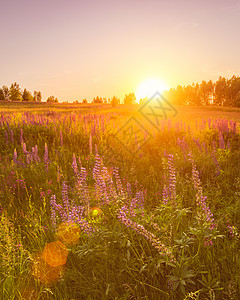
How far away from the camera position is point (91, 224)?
2.45m

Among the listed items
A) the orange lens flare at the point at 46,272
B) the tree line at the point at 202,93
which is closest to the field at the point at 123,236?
the orange lens flare at the point at 46,272

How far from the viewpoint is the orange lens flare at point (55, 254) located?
2377 mm

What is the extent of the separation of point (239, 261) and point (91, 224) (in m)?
1.43

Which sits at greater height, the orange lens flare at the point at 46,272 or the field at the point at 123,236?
the field at the point at 123,236

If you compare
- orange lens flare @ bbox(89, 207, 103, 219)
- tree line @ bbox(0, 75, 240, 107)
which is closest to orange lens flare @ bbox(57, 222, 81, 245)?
orange lens flare @ bbox(89, 207, 103, 219)

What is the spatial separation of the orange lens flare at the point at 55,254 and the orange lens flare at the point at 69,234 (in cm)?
6

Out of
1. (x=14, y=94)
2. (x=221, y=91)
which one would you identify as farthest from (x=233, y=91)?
(x=14, y=94)

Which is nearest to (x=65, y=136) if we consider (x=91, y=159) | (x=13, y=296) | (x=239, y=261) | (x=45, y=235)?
(x=91, y=159)

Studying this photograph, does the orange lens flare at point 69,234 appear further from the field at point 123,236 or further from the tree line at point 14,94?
the tree line at point 14,94

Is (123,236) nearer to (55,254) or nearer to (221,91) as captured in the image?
(55,254)

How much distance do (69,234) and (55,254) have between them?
0.25 m

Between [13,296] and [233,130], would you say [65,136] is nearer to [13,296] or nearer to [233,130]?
[233,130]

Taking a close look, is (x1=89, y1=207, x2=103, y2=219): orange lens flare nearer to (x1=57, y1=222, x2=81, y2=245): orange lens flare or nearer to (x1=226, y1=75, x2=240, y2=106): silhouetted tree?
(x1=57, y1=222, x2=81, y2=245): orange lens flare

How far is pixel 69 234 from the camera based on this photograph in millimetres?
2648
